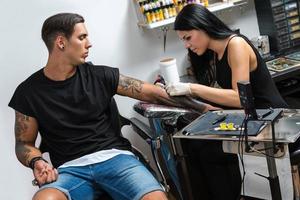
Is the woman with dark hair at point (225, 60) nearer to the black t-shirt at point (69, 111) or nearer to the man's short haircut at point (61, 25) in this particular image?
the black t-shirt at point (69, 111)

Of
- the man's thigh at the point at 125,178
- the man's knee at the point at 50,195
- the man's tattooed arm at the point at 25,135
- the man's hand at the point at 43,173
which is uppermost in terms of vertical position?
the man's tattooed arm at the point at 25,135

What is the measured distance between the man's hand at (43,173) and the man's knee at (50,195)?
0.16ft

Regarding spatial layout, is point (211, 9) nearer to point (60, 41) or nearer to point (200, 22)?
point (200, 22)

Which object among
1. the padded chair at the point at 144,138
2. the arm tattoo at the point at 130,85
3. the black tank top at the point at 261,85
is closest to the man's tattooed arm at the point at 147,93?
the arm tattoo at the point at 130,85

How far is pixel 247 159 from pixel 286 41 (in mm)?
1332

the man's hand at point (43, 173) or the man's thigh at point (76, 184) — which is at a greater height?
the man's hand at point (43, 173)

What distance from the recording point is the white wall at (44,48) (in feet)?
6.82

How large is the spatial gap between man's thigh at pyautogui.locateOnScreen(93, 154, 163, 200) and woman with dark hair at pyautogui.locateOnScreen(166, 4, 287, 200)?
0.42 metres

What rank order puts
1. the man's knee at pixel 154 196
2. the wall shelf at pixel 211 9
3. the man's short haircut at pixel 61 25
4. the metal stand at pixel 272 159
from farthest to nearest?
the wall shelf at pixel 211 9 < the man's short haircut at pixel 61 25 < the man's knee at pixel 154 196 < the metal stand at pixel 272 159

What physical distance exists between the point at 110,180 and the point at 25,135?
19.2 inches

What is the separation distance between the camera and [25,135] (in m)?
1.76

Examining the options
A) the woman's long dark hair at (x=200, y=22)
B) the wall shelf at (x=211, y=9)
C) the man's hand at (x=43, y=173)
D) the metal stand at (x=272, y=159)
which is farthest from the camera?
the wall shelf at (x=211, y=9)

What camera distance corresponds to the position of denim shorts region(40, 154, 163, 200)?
5.02ft

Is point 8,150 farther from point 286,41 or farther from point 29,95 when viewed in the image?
point 286,41
